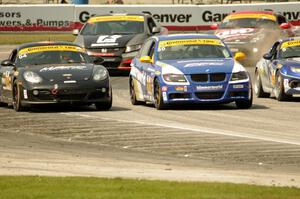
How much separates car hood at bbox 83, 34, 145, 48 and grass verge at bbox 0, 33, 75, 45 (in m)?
17.1

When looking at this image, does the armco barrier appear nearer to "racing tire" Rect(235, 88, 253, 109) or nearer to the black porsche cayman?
the black porsche cayman

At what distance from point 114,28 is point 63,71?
40.7 ft

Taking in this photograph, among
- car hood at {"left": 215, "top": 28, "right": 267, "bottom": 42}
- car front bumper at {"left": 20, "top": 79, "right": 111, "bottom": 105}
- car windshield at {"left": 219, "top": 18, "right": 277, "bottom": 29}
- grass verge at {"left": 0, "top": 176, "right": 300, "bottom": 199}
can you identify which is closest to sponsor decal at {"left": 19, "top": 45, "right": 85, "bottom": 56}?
car front bumper at {"left": 20, "top": 79, "right": 111, "bottom": 105}

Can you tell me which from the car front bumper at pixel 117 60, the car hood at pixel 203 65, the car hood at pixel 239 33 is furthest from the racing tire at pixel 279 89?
the car hood at pixel 239 33

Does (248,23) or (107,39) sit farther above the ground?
(107,39)

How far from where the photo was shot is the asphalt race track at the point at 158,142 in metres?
13.6

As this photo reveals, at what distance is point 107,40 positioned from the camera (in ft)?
109

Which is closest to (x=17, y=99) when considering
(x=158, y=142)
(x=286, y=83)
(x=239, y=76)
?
(x=239, y=76)

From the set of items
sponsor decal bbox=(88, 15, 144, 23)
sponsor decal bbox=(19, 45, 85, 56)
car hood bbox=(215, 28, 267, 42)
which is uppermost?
sponsor decal bbox=(19, 45, 85, 56)

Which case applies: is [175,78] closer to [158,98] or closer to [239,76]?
[158,98]

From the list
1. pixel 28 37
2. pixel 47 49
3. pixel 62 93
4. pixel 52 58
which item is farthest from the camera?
pixel 28 37

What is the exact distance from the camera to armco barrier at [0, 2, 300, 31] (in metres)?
53.8

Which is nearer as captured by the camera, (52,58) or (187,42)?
(52,58)

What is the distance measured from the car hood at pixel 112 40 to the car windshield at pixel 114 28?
355 mm
